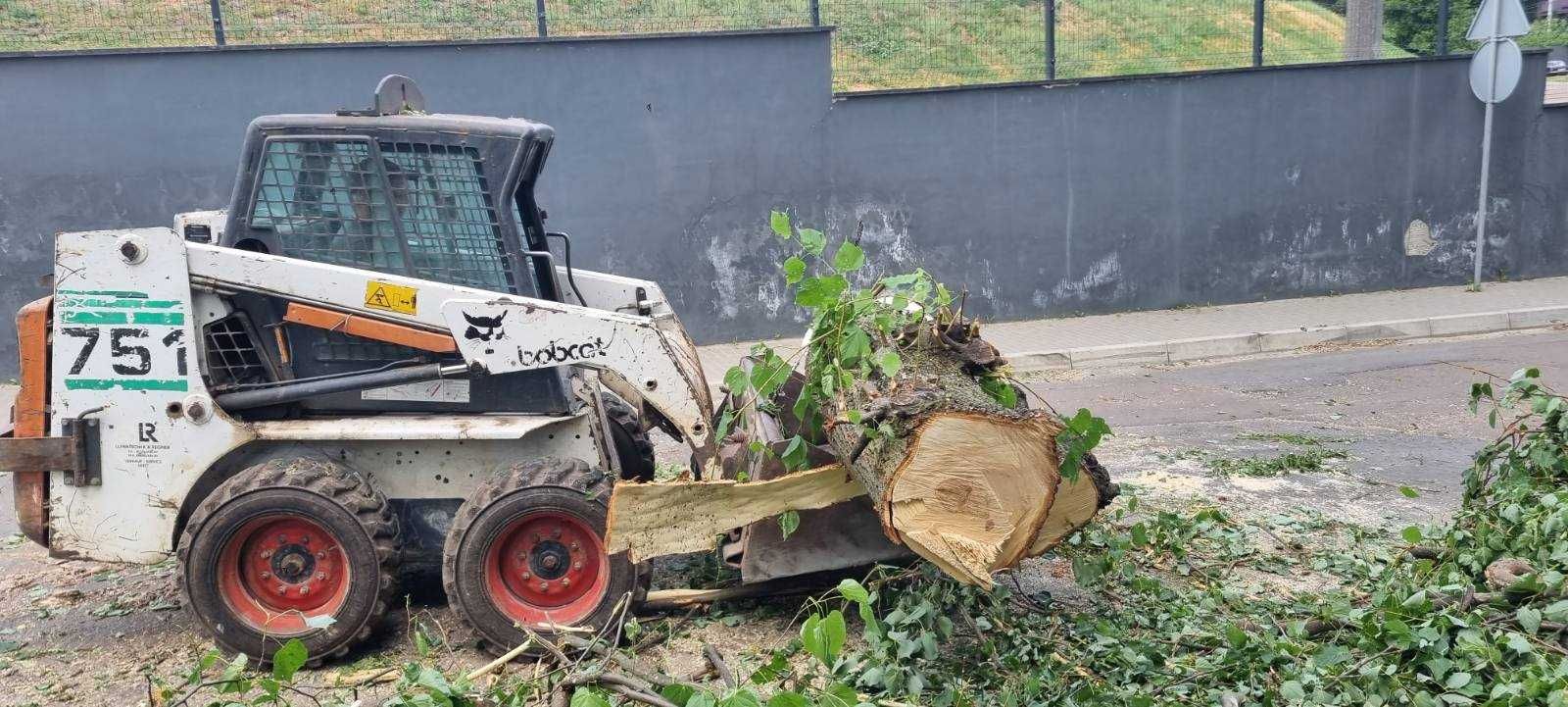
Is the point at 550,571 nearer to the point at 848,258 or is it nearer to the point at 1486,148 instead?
the point at 848,258

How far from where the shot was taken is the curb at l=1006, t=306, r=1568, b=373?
11.2 m

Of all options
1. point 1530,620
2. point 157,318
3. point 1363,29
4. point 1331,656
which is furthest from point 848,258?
point 1363,29

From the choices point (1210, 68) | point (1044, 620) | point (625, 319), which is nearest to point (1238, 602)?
point (1044, 620)

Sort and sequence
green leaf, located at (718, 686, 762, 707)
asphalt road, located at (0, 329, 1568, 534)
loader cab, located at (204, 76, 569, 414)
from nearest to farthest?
1. green leaf, located at (718, 686, 762, 707)
2. loader cab, located at (204, 76, 569, 414)
3. asphalt road, located at (0, 329, 1568, 534)

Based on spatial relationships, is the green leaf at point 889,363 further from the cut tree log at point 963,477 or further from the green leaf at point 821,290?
the green leaf at point 821,290

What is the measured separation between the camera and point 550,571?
494 cm

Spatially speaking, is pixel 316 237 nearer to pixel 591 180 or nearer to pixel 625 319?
pixel 625 319

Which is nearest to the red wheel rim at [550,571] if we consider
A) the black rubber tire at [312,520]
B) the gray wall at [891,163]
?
the black rubber tire at [312,520]

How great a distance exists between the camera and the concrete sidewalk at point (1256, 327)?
11.3m

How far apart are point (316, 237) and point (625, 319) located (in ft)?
4.46

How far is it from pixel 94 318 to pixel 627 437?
2.42 m

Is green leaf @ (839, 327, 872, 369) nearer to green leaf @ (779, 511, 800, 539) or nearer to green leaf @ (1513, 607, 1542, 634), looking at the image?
green leaf @ (779, 511, 800, 539)

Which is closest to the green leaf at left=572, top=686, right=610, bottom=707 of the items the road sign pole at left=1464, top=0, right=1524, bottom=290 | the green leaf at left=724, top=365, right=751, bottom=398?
the green leaf at left=724, top=365, right=751, bottom=398

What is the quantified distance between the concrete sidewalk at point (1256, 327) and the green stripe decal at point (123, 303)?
620 cm
